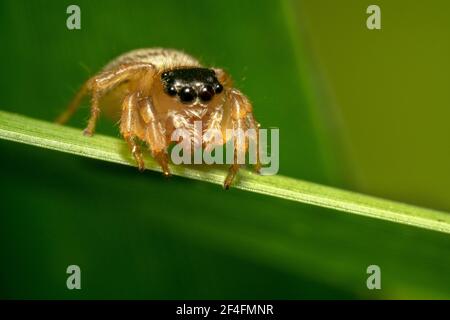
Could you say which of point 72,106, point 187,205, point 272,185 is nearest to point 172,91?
point 187,205

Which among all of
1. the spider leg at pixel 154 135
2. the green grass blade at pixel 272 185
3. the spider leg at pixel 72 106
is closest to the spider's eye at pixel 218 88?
the spider leg at pixel 154 135

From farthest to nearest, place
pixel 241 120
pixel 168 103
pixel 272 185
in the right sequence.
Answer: pixel 168 103 < pixel 241 120 < pixel 272 185

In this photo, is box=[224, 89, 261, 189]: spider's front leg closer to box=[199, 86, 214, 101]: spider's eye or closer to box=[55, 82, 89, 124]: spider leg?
box=[199, 86, 214, 101]: spider's eye

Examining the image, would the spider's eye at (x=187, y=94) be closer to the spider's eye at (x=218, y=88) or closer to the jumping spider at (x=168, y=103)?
the jumping spider at (x=168, y=103)

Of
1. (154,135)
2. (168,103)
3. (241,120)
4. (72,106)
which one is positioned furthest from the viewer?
(72,106)

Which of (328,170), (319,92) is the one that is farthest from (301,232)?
(319,92)

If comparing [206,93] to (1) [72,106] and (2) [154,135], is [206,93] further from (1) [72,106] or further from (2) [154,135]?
(1) [72,106]
